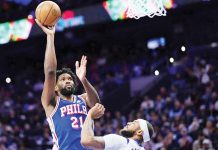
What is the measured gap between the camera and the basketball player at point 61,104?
5.91 metres

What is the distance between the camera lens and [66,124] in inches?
237

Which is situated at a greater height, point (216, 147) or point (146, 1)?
point (146, 1)

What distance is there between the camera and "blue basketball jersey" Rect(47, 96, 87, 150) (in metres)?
5.97

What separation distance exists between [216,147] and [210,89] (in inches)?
119

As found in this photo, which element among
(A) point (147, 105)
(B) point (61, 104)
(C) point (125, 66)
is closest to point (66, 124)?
(B) point (61, 104)

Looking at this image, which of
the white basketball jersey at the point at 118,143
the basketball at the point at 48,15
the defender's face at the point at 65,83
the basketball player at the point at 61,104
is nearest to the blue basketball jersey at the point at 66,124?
the basketball player at the point at 61,104

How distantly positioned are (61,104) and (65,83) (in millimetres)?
237

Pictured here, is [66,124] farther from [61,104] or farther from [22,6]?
[22,6]

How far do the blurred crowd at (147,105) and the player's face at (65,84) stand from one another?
23.4ft

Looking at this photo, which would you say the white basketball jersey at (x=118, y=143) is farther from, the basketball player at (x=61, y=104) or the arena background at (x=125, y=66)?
the arena background at (x=125, y=66)

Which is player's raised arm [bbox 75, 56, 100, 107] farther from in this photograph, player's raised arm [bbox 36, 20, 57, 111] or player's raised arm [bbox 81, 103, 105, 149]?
player's raised arm [bbox 81, 103, 105, 149]

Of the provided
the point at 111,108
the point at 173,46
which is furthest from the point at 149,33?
the point at 111,108

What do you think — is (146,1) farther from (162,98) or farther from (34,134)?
(34,134)

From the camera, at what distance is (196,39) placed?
75.2ft
